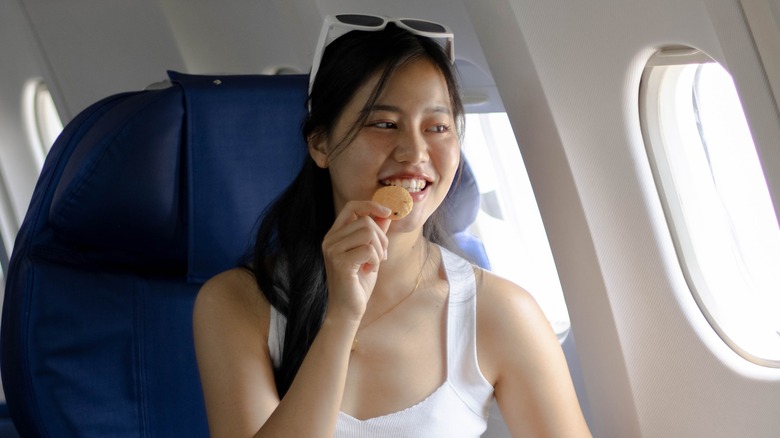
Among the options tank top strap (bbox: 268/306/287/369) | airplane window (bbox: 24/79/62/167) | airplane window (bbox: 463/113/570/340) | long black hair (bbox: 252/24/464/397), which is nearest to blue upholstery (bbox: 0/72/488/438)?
long black hair (bbox: 252/24/464/397)

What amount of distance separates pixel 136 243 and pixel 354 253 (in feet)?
2.69

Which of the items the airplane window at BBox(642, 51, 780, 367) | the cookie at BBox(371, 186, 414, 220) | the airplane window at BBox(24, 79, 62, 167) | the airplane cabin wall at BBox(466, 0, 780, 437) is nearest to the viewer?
the cookie at BBox(371, 186, 414, 220)

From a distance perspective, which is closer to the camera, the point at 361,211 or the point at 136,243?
the point at 361,211

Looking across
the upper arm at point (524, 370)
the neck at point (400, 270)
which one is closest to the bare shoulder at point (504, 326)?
the upper arm at point (524, 370)

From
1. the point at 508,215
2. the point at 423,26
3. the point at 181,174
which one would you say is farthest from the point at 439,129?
the point at 508,215

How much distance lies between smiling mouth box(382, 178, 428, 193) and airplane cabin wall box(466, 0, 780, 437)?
46 cm

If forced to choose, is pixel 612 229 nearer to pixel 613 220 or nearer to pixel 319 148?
pixel 613 220

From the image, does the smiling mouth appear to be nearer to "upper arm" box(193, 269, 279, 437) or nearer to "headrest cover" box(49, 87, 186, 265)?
"upper arm" box(193, 269, 279, 437)

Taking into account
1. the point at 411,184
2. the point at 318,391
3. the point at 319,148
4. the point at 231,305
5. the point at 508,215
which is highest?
the point at 319,148

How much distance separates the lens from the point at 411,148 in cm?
182

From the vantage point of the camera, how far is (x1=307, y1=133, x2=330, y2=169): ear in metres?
1.95

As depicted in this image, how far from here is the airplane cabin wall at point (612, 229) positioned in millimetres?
2062

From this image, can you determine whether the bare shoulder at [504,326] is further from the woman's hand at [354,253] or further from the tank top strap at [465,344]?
the woman's hand at [354,253]

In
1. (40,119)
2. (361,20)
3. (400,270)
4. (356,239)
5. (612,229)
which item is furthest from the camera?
(40,119)
